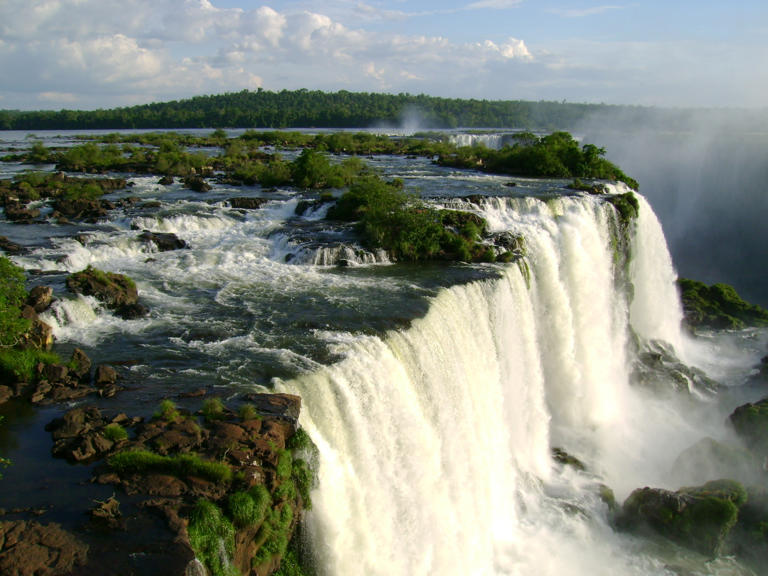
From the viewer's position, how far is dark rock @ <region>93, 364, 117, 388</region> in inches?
387

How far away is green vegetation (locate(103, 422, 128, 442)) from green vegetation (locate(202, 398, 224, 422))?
1.08 m

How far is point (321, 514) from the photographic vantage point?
8.11 metres

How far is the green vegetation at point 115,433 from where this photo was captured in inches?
316

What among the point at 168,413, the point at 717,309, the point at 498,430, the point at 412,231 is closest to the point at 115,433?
the point at 168,413

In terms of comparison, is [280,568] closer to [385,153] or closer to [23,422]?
[23,422]

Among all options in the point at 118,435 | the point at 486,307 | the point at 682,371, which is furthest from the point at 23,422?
the point at 682,371

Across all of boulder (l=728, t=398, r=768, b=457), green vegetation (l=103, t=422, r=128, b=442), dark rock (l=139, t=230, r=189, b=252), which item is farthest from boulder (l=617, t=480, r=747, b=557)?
dark rock (l=139, t=230, r=189, b=252)

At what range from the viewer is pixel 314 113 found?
11131cm

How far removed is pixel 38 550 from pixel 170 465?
1.67 meters

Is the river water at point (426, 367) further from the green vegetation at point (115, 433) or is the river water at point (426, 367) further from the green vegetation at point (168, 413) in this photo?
the green vegetation at point (115, 433)

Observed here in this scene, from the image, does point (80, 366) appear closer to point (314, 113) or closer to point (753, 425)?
point (753, 425)

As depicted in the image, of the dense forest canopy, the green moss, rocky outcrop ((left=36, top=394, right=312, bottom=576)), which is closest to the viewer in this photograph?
rocky outcrop ((left=36, top=394, right=312, bottom=576))

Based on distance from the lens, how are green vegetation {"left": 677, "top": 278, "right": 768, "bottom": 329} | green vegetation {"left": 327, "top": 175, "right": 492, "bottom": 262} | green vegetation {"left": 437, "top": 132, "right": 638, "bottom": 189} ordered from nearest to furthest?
1. green vegetation {"left": 327, "top": 175, "right": 492, "bottom": 262}
2. green vegetation {"left": 677, "top": 278, "right": 768, "bottom": 329}
3. green vegetation {"left": 437, "top": 132, "right": 638, "bottom": 189}

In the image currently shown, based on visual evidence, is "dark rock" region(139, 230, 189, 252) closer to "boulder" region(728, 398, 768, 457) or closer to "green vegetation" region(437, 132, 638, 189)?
"boulder" region(728, 398, 768, 457)
